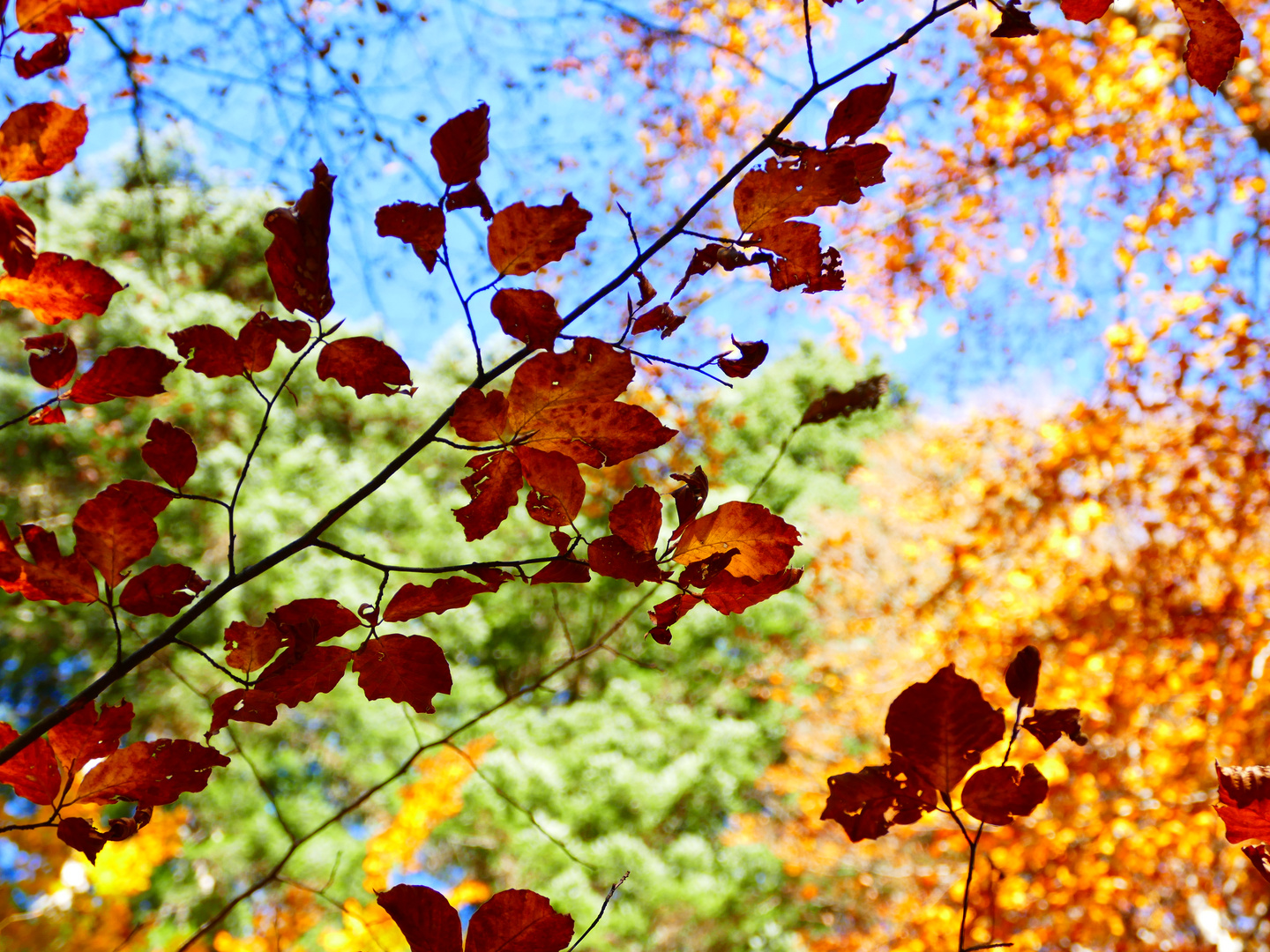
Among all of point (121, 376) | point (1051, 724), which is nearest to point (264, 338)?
point (121, 376)

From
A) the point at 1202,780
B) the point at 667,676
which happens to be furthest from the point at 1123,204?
the point at 667,676

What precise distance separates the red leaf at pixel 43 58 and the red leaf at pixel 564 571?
60 centimetres

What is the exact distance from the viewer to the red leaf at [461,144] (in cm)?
57

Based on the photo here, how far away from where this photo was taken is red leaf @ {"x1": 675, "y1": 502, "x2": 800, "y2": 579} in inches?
23.2

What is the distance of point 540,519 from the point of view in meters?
0.61

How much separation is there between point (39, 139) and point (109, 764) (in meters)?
0.50

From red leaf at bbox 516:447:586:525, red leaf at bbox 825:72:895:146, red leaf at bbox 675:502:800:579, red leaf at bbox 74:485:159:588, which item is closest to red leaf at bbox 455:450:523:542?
red leaf at bbox 516:447:586:525

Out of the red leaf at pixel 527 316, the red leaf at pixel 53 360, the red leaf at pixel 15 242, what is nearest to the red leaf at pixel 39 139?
the red leaf at pixel 15 242

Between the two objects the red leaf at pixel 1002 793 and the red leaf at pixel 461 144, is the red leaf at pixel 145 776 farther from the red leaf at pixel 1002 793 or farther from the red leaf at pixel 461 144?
the red leaf at pixel 1002 793

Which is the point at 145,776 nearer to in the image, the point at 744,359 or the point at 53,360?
the point at 53,360

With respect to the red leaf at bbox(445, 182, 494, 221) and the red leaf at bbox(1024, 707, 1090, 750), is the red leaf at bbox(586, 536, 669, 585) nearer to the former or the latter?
the red leaf at bbox(445, 182, 494, 221)

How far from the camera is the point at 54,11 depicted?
2.02ft

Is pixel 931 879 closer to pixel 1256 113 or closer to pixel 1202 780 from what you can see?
pixel 1202 780

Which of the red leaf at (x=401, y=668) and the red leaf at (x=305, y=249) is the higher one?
the red leaf at (x=305, y=249)
